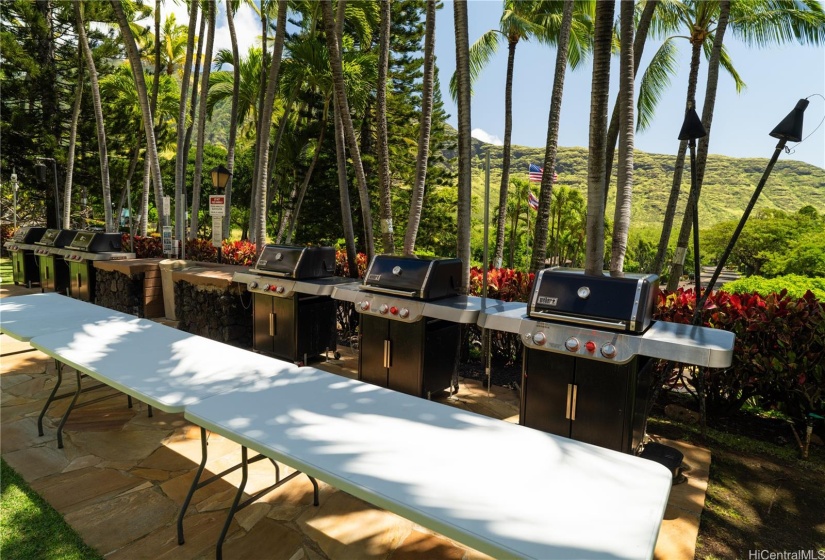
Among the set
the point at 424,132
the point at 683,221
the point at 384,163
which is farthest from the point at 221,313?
the point at 683,221

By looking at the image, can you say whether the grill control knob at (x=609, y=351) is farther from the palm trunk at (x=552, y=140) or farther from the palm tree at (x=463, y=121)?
the palm trunk at (x=552, y=140)

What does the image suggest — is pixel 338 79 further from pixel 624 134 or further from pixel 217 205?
pixel 624 134

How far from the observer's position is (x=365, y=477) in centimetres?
135

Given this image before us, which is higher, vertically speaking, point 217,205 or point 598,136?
point 598,136

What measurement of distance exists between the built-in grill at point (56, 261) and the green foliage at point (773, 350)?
8934 mm

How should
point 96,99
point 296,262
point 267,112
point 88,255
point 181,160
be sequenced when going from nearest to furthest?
1. point 296,262
2. point 267,112
3. point 88,255
4. point 181,160
5. point 96,99

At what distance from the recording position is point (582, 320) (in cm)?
256

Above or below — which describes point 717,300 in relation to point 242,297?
above

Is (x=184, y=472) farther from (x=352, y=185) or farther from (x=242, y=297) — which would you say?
(x=352, y=185)

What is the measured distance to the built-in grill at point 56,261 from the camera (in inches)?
304

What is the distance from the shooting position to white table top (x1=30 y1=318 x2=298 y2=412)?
6.75 feet

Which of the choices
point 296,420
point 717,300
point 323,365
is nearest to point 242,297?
point 323,365

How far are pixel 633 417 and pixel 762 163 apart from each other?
9923 cm

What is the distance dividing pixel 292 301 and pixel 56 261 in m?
5.87
